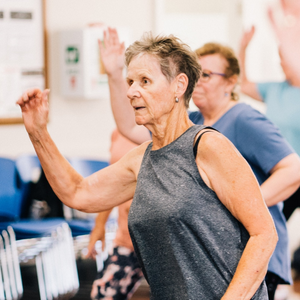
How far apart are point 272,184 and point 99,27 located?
332 centimetres

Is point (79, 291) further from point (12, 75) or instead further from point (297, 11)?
point (297, 11)

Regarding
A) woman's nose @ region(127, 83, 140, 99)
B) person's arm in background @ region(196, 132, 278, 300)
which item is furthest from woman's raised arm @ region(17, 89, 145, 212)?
person's arm in background @ region(196, 132, 278, 300)

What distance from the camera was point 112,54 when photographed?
2.13 metres

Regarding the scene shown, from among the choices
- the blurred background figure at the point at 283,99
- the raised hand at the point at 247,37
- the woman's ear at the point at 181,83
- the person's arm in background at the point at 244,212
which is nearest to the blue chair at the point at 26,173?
the blurred background figure at the point at 283,99

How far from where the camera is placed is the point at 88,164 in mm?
4387

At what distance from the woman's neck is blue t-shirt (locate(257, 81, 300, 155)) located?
1.26 metres

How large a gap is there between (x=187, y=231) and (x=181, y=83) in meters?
0.43

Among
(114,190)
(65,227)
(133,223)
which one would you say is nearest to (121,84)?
(114,190)

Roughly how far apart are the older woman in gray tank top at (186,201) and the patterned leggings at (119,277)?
0.88 m

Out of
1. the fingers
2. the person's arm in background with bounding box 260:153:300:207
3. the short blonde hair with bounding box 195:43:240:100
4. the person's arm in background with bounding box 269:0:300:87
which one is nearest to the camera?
the fingers

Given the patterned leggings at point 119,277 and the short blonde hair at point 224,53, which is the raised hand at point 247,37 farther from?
the patterned leggings at point 119,277

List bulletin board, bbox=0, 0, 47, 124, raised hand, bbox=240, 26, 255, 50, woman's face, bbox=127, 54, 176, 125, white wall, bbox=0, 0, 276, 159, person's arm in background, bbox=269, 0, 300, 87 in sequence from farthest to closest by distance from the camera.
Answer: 1. white wall, bbox=0, 0, 276, 159
2. bulletin board, bbox=0, 0, 47, 124
3. person's arm in background, bbox=269, 0, 300, 87
4. raised hand, bbox=240, 26, 255, 50
5. woman's face, bbox=127, 54, 176, 125

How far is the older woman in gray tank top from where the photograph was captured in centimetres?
129

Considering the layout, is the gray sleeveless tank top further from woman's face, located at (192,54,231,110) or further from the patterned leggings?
the patterned leggings
